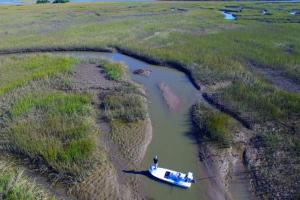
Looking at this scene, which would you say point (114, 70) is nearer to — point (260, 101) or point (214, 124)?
point (214, 124)

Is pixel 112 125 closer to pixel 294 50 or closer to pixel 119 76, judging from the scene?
pixel 119 76

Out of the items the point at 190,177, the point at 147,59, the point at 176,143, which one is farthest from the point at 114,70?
the point at 190,177

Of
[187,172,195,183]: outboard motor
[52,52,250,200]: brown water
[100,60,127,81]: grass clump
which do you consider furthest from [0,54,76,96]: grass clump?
[187,172,195,183]: outboard motor

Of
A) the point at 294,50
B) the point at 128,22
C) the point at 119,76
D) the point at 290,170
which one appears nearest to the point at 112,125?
the point at 119,76

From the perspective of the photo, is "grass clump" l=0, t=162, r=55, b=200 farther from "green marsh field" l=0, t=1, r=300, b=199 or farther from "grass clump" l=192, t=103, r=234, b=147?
"grass clump" l=192, t=103, r=234, b=147

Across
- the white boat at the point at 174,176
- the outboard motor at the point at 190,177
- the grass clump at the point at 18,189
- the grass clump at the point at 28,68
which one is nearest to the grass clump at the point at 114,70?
the grass clump at the point at 28,68
